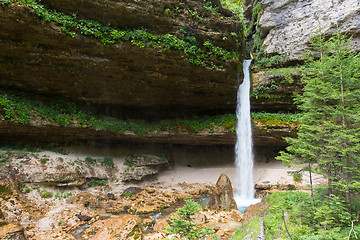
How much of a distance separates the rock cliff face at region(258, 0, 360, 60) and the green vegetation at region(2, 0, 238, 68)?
6.87 metres

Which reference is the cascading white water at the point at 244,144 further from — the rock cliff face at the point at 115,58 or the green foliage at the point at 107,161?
the green foliage at the point at 107,161


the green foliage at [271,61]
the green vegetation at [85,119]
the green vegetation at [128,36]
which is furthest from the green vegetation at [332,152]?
the green foliage at [271,61]

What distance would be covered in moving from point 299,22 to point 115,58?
14.8 meters

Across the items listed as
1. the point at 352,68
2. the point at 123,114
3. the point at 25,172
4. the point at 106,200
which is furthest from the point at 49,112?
the point at 352,68

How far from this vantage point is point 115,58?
396 inches

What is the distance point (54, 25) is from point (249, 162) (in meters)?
14.0

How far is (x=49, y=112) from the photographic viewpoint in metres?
10.9

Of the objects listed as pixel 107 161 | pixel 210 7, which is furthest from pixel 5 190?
pixel 210 7

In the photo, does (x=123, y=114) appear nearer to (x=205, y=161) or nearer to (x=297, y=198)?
(x=205, y=161)

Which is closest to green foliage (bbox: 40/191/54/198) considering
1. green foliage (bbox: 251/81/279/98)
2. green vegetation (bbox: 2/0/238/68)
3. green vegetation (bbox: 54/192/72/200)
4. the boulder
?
green vegetation (bbox: 54/192/72/200)

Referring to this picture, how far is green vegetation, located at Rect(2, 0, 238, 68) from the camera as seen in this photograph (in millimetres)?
8273

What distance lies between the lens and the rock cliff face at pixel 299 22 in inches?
495

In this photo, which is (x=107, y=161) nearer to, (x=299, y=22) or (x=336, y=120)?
(x=336, y=120)

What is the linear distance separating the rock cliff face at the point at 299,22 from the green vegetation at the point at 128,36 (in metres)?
6.87
